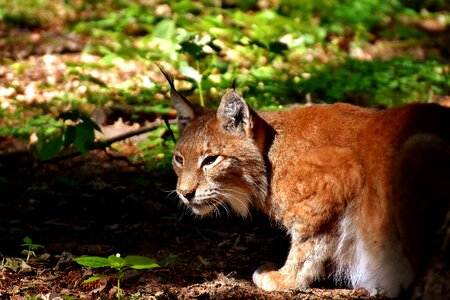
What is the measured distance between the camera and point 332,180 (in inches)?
170

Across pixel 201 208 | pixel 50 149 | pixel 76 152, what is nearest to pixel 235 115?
pixel 201 208

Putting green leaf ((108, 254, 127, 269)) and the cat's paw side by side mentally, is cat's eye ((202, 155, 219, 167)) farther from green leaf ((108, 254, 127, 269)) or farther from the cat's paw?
green leaf ((108, 254, 127, 269))

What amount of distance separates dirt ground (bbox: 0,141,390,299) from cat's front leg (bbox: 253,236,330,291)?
0.11 m

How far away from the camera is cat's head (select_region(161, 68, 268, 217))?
463 centimetres

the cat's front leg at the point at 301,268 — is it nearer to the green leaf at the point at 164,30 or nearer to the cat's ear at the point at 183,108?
the cat's ear at the point at 183,108

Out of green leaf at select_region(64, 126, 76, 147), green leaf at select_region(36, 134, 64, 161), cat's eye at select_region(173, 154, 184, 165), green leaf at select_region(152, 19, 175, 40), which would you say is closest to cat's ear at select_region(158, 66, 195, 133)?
cat's eye at select_region(173, 154, 184, 165)

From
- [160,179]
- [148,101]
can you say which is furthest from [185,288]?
[148,101]

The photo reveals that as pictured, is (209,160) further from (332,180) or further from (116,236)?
(116,236)

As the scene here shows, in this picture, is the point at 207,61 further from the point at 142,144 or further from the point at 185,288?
the point at 185,288

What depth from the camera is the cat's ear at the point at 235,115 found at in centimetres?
462

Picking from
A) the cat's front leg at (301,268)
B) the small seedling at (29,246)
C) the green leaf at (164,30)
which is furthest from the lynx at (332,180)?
the green leaf at (164,30)

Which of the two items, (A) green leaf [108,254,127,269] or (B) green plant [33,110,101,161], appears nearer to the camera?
(A) green leaf [108,254,127,269]

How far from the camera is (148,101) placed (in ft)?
25.6

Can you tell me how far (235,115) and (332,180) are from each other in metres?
0.84
